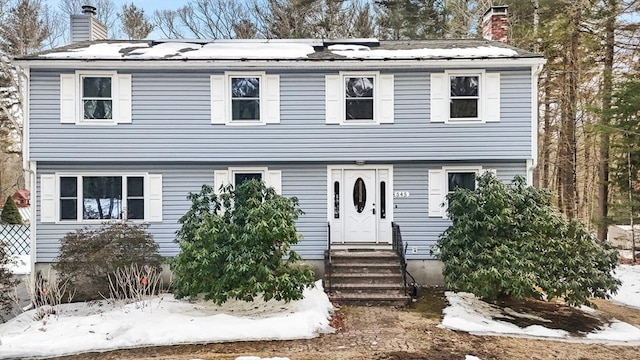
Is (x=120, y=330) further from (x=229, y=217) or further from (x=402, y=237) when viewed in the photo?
(x=402, y=237)

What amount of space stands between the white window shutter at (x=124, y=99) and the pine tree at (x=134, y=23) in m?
16.7

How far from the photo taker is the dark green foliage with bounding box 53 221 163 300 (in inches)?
391

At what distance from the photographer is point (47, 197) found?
446 inches

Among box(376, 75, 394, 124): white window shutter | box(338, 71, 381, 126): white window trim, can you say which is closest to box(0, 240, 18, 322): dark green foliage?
box(338, 71, 381, 126): white window trim

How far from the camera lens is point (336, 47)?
510 inches

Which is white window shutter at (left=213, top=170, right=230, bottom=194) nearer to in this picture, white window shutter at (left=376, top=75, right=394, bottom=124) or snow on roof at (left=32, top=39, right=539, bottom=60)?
snow on roof at (left=32, top=39, right=539, bottom=60)

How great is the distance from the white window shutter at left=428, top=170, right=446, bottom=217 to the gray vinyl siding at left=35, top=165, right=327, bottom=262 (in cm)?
302

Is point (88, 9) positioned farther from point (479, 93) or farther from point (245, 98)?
point (479, 93)

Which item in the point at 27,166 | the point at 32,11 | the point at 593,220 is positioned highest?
the point at 32,11

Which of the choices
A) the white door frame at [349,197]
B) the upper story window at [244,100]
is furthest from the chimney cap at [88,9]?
the white door frame at [349,197]

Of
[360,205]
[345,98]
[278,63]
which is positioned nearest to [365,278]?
[360,205]

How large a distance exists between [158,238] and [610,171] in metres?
17.7

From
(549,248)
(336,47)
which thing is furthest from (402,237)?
(336,47)

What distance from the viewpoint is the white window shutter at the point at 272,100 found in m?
11.5
